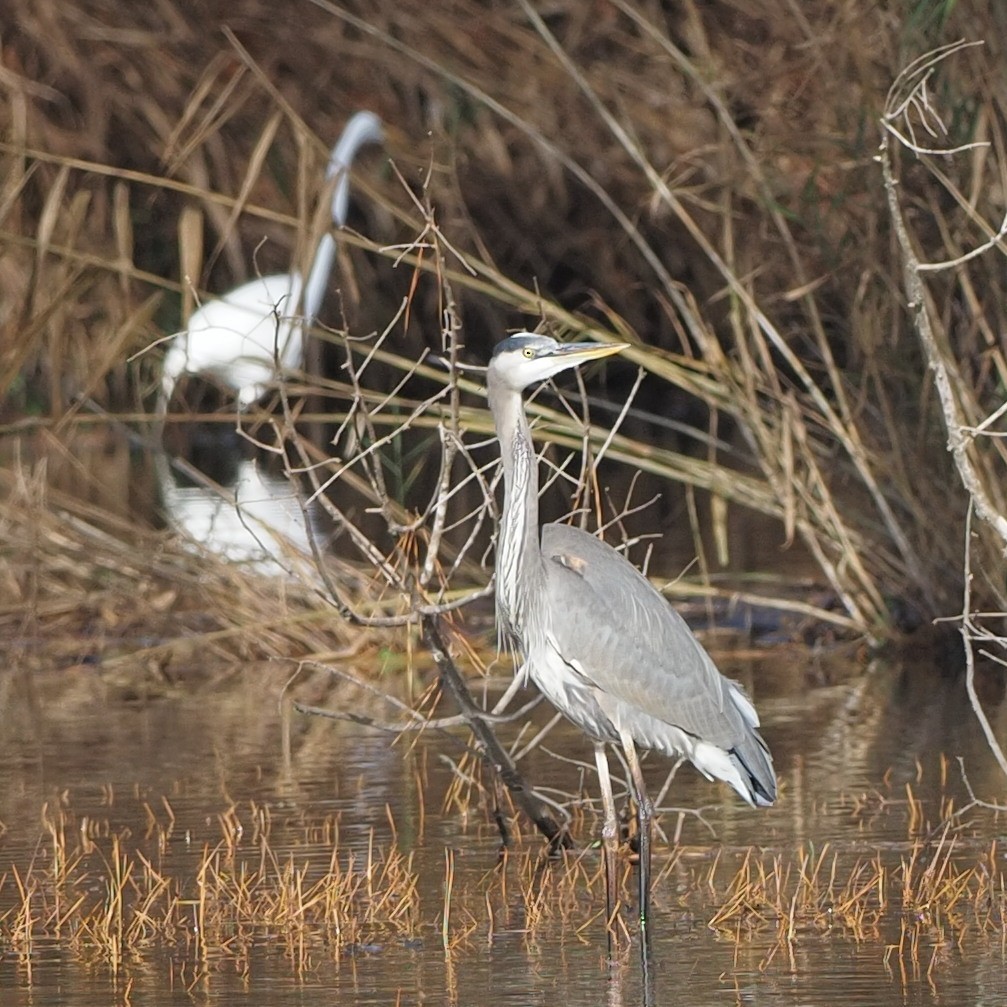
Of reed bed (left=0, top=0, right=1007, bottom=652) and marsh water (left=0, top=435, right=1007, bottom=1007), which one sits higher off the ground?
reed bed (left=0, top=0, right=1007, bottom=652)

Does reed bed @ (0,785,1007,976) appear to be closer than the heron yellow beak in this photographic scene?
Yes

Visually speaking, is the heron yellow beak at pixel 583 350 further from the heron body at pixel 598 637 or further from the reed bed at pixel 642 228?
the reed bed at pixel 642 228

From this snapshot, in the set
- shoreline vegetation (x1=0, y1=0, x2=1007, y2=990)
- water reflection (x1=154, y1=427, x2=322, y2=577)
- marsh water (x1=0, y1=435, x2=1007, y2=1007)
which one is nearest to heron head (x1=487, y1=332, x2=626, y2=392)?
shoreline vegetation (x1=0, y1=0, x2=1007, y2=990)

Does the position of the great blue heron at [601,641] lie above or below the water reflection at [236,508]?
below

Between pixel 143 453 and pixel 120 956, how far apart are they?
40.8 ft

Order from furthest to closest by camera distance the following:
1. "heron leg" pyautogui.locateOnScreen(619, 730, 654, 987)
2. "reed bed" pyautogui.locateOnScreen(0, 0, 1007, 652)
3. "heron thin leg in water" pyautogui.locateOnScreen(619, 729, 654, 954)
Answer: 1. "reed bed" pyautogui.locateOnScreen(0, 0, 1007, 652)
2. "heron thin leg in water" pyautogui.locateOnScreen(619, 729, 654, 954)
3. "heron leg" pyautogui.locateOnScreen(619, 730, 654, 987)

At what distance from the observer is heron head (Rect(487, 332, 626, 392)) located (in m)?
5.59

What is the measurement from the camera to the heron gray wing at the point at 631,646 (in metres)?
5.48

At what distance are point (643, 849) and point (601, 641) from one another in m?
0.53

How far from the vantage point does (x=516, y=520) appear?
5598mm

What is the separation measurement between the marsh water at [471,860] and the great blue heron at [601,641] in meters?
0.32

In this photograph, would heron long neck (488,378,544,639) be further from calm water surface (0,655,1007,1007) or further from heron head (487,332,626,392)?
calm water surface (0,655,1007,1007)

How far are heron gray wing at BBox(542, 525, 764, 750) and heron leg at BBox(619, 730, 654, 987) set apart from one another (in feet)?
0.44

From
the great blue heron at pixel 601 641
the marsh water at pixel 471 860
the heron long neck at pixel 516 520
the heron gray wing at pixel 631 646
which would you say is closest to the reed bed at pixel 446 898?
the marsh water at pixel 471 860
